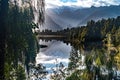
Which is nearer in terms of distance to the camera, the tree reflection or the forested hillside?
the forested hillside

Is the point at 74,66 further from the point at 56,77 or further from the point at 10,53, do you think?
the point at 10,53

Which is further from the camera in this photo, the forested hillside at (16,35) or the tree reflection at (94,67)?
the tree reflection at (94,67)

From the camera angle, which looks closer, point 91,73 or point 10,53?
point 10,53

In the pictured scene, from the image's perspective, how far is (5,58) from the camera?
1453 cm

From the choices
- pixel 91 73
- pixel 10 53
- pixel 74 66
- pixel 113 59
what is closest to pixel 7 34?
pixel 10 53

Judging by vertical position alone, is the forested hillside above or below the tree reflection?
above

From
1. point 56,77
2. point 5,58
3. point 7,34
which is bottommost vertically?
point 56,77

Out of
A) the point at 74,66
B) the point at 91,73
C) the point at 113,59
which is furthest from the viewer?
the point at 113,59

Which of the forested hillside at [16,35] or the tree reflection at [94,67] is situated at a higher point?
the forested hillside at [16,35]

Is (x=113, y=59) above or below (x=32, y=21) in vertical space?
below

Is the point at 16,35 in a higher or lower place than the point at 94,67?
higher

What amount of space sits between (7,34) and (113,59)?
42.6m

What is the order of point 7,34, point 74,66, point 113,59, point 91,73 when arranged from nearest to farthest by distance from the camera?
point 7,34
point 91,73
point 74,66
point 113,59

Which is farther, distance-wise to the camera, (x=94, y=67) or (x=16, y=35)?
(x=94, y=67)
